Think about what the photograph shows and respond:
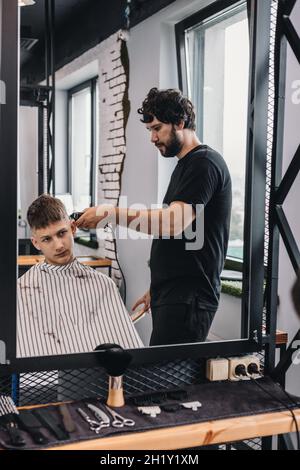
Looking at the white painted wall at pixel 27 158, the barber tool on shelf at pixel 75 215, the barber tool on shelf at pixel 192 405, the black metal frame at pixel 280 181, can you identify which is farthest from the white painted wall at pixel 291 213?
the white painted wall at pixel 27 158

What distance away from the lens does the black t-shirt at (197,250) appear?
5.90ft

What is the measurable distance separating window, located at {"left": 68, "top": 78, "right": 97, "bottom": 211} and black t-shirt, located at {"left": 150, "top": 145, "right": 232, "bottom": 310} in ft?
0.91

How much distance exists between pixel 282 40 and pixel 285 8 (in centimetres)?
11

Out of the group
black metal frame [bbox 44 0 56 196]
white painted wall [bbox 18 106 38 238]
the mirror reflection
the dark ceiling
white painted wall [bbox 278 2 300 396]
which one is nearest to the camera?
white painted wall [bbox 18 106 38 238]

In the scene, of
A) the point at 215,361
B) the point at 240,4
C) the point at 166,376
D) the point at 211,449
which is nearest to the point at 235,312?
Result: the point at 215,361

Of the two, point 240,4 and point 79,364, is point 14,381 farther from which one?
point 240,4

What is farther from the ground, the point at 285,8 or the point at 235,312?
the point at 285,8

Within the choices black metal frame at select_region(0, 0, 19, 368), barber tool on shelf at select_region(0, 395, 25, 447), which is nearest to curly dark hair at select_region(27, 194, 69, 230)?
black metal frame at select_region(0, 0, 19, 368)

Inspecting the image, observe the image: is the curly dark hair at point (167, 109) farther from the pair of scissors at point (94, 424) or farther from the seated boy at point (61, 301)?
the pair of scissors at point (94, 424)

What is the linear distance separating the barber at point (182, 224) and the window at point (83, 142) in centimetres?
12

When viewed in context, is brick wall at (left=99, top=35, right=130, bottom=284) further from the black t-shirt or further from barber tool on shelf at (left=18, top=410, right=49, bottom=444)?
barber tool on shelf at (left=18, top=410, right=49, bottom=444)

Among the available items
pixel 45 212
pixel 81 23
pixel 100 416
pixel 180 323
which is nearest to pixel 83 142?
pixel 45 212

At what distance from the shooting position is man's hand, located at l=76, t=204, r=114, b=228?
1.65 meters

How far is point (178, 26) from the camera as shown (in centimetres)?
214
